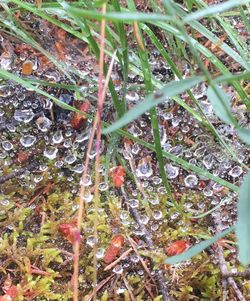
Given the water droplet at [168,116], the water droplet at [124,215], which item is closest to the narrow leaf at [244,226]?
the water droplet at [124,215]

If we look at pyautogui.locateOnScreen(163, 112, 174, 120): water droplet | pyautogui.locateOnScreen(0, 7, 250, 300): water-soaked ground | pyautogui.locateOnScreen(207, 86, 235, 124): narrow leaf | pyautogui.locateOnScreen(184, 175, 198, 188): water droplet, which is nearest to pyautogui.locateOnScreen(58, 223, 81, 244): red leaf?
pyautogui.locateOnScreen(0, 7, 250, 300): water-soaked ground

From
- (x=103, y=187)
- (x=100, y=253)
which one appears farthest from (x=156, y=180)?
(x=100, y=253)

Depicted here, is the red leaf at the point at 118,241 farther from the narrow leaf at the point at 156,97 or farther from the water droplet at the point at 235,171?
the narrow leaf at the point at 156,97

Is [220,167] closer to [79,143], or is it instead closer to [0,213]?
[79,143]

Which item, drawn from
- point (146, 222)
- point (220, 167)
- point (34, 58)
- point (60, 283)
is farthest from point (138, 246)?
point (34, 58)

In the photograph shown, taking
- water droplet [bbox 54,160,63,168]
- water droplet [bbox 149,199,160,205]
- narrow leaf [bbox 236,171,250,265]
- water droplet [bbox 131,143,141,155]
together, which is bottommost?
water droplet [bbox 149,199,160,205]

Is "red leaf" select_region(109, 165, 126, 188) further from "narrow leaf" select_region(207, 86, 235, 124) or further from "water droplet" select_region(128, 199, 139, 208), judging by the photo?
"narrow leaf" select_region(207, 86, 235, 124)
